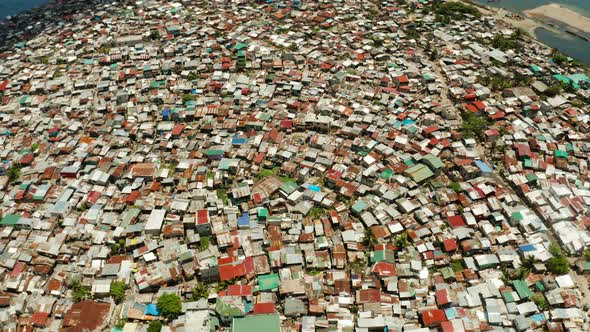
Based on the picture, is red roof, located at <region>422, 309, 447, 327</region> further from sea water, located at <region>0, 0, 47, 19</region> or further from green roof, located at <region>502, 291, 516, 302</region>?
sea water, located at <region>0, 0, 47, 19</region>

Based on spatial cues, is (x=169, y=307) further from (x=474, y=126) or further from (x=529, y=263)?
(x=474, y=126)

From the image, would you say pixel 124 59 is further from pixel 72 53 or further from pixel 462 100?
pixel 462 100

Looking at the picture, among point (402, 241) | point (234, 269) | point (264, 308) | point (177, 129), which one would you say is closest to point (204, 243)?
point (234, 269)

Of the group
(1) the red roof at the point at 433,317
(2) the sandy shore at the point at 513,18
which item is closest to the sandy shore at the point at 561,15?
(2) the sandy shore at the point at 513,18

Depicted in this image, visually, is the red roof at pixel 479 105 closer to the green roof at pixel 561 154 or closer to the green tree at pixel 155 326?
the green roof at pixel 561 154

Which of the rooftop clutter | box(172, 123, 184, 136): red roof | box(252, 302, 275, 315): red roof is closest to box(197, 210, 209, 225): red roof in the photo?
the rooftop clutter
